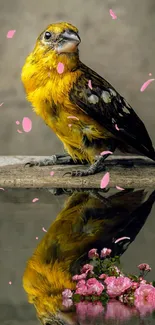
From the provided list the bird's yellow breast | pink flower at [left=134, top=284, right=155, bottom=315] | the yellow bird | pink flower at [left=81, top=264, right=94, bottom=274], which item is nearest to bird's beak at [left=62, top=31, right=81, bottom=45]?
the yellow bird

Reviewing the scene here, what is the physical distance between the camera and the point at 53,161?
119 inches

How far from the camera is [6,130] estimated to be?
132 inches

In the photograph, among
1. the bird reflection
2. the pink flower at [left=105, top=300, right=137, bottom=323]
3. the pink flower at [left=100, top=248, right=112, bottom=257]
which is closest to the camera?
the pink flower at [left=105, top=300, right=137, bottom=323]

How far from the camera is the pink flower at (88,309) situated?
172 centimetres

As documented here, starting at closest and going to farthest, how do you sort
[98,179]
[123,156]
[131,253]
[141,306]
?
[141,306], [131,253], [98,179], [123,156]

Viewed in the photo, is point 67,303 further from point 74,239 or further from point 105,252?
point 74,239

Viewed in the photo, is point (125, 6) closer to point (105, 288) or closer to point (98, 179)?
point (98, 179)

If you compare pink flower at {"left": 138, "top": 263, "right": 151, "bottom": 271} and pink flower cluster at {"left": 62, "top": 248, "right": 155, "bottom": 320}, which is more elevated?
pink flower at {"left": 138, "top": 263, "right": 151, "bottom": 271}

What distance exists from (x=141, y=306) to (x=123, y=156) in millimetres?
1453

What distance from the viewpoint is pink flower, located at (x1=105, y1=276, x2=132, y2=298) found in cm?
185

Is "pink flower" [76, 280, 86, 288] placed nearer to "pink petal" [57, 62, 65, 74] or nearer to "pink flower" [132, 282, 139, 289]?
"pink flower" [132, 282, 139, 289]

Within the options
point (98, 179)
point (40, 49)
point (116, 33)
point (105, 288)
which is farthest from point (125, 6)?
point (105, 288)

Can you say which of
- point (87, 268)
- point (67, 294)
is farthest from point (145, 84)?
point (67, 294)

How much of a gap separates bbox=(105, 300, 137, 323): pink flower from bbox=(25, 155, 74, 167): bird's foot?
1.22 m
